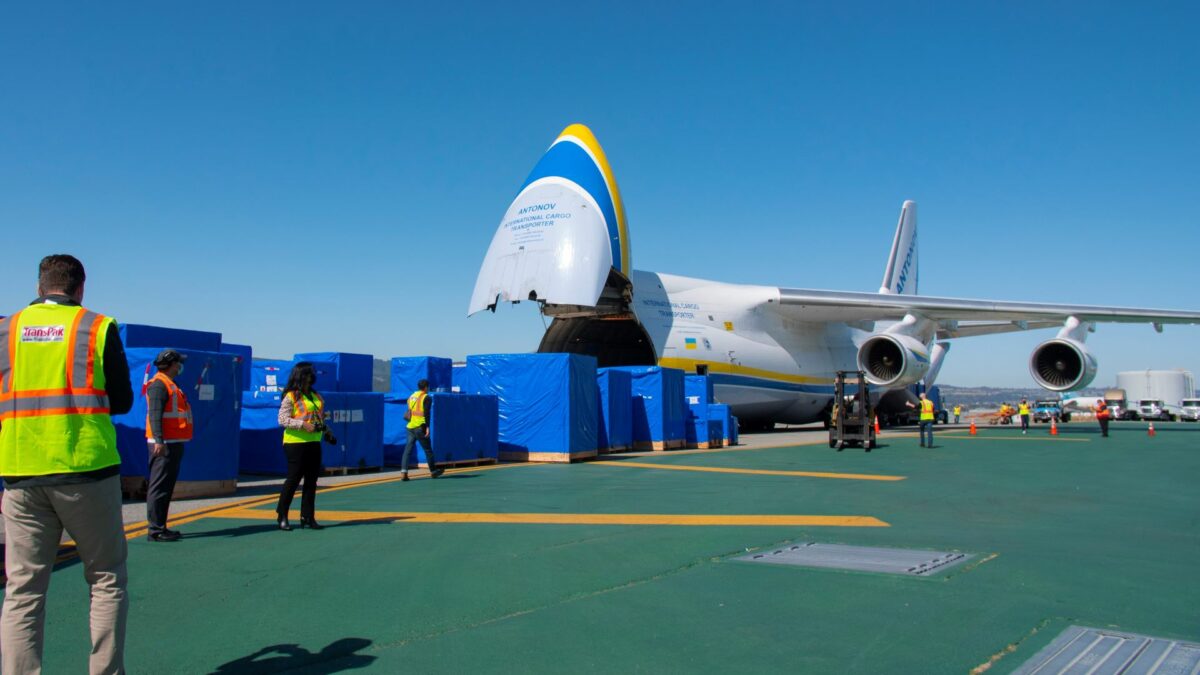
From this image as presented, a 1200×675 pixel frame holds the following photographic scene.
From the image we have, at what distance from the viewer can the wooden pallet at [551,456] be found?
578 inches

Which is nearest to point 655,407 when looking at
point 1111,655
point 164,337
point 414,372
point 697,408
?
point 697,408

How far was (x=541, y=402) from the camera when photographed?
15.1m

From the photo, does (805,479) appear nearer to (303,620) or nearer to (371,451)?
(371,451)

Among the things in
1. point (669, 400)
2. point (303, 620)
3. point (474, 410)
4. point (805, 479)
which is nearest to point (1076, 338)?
point (669, 400)

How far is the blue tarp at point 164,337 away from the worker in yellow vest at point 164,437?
2.86 m

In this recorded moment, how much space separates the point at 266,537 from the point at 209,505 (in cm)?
257

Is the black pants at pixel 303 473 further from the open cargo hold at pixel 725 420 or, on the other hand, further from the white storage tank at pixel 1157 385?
the white storage tank at pixel 1157 385

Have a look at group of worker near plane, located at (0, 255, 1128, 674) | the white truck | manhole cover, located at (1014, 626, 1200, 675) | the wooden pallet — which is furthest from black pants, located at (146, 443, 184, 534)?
the white truck

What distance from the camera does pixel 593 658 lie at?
3652mm

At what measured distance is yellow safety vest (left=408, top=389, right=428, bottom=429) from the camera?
38.1ft

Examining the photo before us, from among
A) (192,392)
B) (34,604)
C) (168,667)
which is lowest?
(168,667)

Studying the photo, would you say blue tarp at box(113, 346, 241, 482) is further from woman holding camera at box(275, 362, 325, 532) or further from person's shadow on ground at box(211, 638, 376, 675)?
person's shadow on ground at box(211, 638, 376, 675)

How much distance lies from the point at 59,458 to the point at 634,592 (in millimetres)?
2973

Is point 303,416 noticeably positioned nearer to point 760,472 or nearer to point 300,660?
point 300,660
